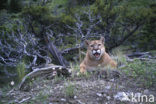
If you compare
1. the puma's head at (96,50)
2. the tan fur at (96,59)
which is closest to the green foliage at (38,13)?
the tan fur at (96,59)

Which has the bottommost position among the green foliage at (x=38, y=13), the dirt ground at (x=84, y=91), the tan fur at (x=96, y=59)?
the dirt ground at (x=84, y=91)

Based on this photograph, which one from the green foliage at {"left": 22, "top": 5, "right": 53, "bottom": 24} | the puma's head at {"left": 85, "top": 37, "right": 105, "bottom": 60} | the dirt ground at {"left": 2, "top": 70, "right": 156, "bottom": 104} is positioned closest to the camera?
the dirt ground at {"left": 2, "top": 70, "right": 156, "bottom": 104}

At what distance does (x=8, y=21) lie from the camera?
9352 millimetres

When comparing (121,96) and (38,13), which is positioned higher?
(38,13)

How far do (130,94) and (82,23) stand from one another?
468 cm

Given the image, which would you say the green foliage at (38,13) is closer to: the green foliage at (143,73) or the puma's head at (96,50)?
the puma's head at (96,50)

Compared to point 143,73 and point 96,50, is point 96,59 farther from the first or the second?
point 143,73

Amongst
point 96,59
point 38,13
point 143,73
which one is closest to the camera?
point 143,73

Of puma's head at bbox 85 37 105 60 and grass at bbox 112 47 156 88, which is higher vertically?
puma's head at bbox 85 37 105 60

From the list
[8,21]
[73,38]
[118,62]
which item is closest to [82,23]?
[73,38]

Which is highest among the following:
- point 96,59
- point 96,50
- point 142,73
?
point 96,50

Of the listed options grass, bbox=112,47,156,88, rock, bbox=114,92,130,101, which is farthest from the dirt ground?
grass, bbox=112,47,156,88

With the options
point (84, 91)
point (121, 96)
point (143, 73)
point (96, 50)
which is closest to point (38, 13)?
point (96, 50)

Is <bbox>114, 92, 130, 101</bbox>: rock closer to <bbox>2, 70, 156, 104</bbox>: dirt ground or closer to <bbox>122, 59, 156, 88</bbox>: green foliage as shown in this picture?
<bbox>2, 70, 156, 104</bbox>: dirt ground
